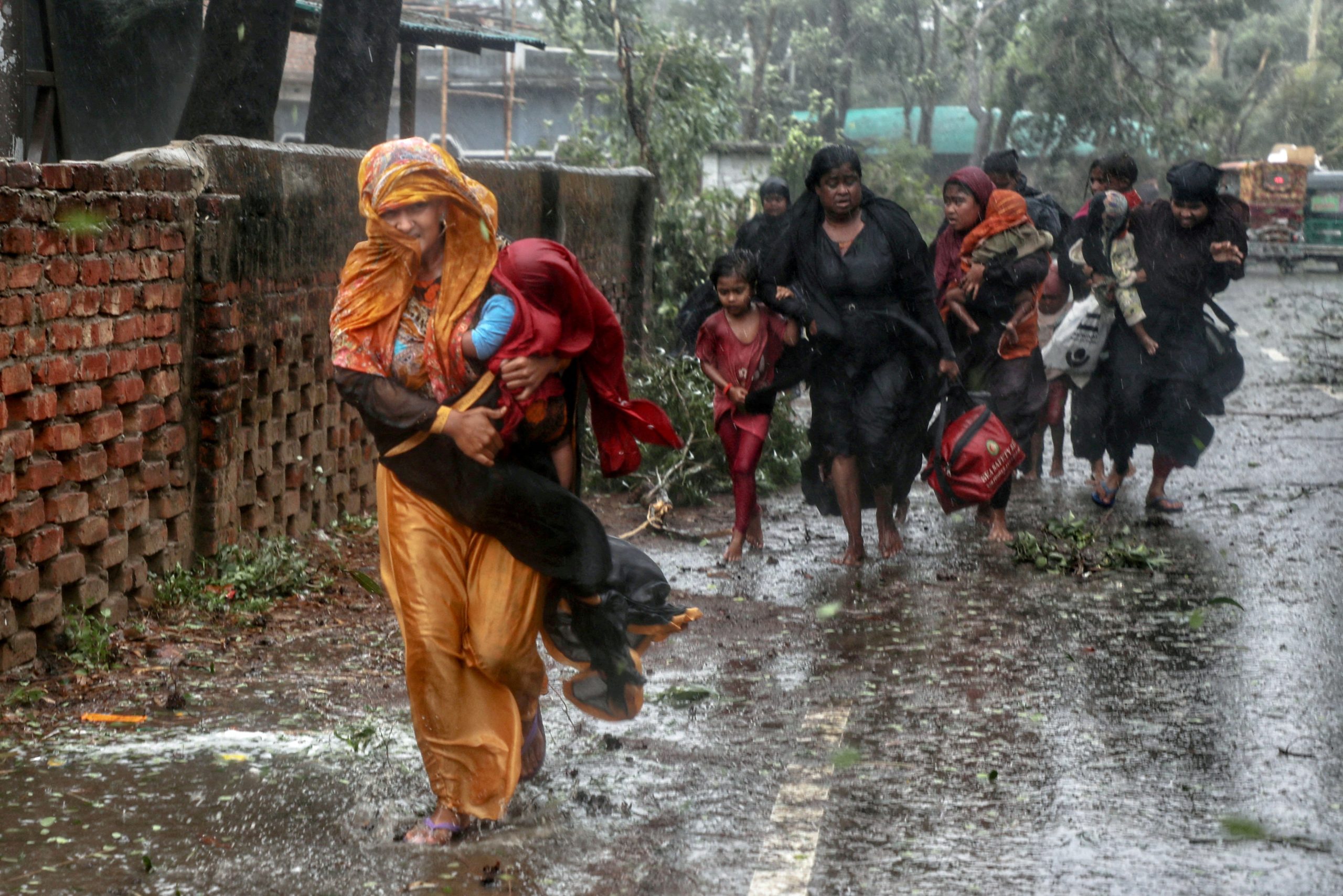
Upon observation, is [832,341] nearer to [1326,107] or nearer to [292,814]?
[292,814]

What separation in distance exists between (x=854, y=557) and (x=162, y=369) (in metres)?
3.49

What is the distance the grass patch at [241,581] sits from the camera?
638cm

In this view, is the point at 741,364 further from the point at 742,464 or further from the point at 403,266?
the point at 403,266

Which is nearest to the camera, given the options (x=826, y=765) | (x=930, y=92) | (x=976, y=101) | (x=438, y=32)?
(x=826, y=765)

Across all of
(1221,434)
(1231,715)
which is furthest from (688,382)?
(1231,715)

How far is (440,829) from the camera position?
13.5ft

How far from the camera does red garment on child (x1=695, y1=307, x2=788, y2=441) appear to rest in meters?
8.16

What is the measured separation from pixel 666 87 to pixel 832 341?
11119 millimetres

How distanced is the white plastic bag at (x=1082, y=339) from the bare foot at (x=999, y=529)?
134 cm

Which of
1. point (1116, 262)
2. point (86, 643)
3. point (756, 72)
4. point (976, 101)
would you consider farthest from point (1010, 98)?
point (86, 643)

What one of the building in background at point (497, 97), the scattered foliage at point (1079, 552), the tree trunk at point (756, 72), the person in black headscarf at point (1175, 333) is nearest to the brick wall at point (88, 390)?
the scattered foliage at point (1079, 552)

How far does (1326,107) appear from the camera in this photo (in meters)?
49.8

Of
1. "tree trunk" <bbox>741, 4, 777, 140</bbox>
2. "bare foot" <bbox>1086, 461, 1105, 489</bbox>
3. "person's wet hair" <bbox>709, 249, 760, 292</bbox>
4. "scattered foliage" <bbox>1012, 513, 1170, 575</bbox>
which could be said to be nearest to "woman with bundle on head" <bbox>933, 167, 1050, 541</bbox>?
"scattered foliage" <bbox>1012, 513, 1170, 575</bbox>

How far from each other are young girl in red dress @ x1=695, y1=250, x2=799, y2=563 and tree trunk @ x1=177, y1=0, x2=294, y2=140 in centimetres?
479
